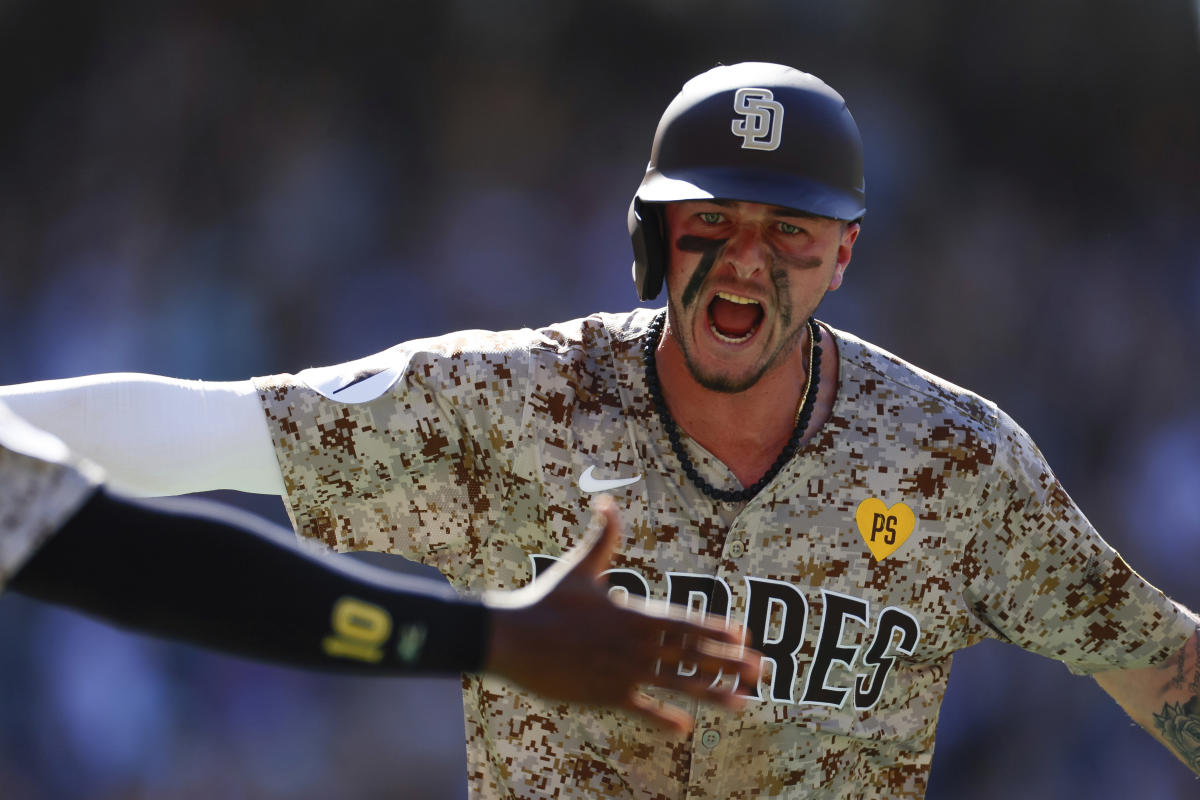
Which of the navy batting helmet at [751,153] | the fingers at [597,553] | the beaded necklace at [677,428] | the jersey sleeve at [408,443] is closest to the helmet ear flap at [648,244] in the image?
the navy batting helmet at [751,153]

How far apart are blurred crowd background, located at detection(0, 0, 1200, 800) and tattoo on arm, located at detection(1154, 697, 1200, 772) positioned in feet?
9.72

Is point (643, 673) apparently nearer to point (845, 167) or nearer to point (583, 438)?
point (583, 438)

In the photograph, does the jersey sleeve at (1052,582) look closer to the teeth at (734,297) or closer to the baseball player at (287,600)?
the teeth at (734,297)

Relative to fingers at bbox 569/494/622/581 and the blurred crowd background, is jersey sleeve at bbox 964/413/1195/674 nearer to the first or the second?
fingers at bbox 569/494/622/581

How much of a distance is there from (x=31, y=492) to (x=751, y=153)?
202 centimetres

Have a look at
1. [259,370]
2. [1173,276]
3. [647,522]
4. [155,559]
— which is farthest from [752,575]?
[1173,276]

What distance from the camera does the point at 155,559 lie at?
163cm

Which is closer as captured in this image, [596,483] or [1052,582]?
[596,483]

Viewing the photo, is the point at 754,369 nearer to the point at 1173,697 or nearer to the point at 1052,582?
the point at 1052,582

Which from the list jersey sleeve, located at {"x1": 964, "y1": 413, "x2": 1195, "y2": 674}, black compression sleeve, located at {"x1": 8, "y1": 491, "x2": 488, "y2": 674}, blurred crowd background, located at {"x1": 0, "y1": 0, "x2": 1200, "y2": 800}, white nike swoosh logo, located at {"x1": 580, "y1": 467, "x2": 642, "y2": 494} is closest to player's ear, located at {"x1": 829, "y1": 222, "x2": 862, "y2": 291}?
jersey sleeve, located at {"x1": 964, "y1": 413, "x2": 1195, "y2": 674}

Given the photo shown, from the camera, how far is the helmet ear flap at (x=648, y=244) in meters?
3.24

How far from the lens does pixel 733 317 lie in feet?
10.5

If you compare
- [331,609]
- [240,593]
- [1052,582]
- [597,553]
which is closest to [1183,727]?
[1052,582]

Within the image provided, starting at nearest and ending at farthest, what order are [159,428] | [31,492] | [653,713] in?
[31,492], [653,713], [159,428]
